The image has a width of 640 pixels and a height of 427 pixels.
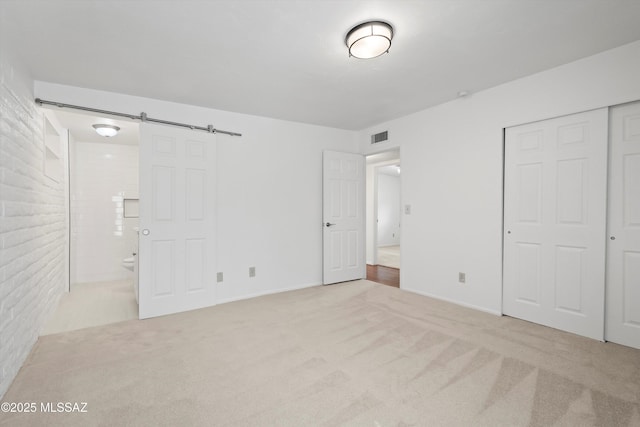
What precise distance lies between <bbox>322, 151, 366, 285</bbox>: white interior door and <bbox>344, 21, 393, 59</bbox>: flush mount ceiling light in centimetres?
247

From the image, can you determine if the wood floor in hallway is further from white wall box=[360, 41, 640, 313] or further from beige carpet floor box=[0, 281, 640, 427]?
beige carpet floor box=[0, 281, 640, 427]

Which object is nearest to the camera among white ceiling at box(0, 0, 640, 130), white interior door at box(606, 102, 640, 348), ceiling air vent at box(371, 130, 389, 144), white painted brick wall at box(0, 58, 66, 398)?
white ceiling at box(0, 0, 640, 130)

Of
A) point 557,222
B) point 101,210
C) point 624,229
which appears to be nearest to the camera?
point 624,229

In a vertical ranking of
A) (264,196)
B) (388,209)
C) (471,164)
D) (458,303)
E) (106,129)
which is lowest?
(458,303)

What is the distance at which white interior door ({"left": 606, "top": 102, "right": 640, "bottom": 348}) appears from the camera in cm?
253

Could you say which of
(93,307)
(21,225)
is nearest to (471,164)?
(21,225)

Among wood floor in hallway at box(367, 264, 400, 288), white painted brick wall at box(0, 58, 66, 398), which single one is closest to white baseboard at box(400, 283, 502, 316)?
wood floor in hallway at box(367, 264, 400, 288)

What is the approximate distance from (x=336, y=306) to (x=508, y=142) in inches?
108

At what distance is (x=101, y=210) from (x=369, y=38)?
214 inches

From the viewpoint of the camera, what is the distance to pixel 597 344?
8.57 ft

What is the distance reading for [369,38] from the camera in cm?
221

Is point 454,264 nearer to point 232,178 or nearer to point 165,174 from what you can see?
point 232,178

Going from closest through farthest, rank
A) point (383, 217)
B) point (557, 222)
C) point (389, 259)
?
point (557, 222)
point (389, 259)
point (383, 217)

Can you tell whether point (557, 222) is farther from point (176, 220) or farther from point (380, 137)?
point (176, 220)
